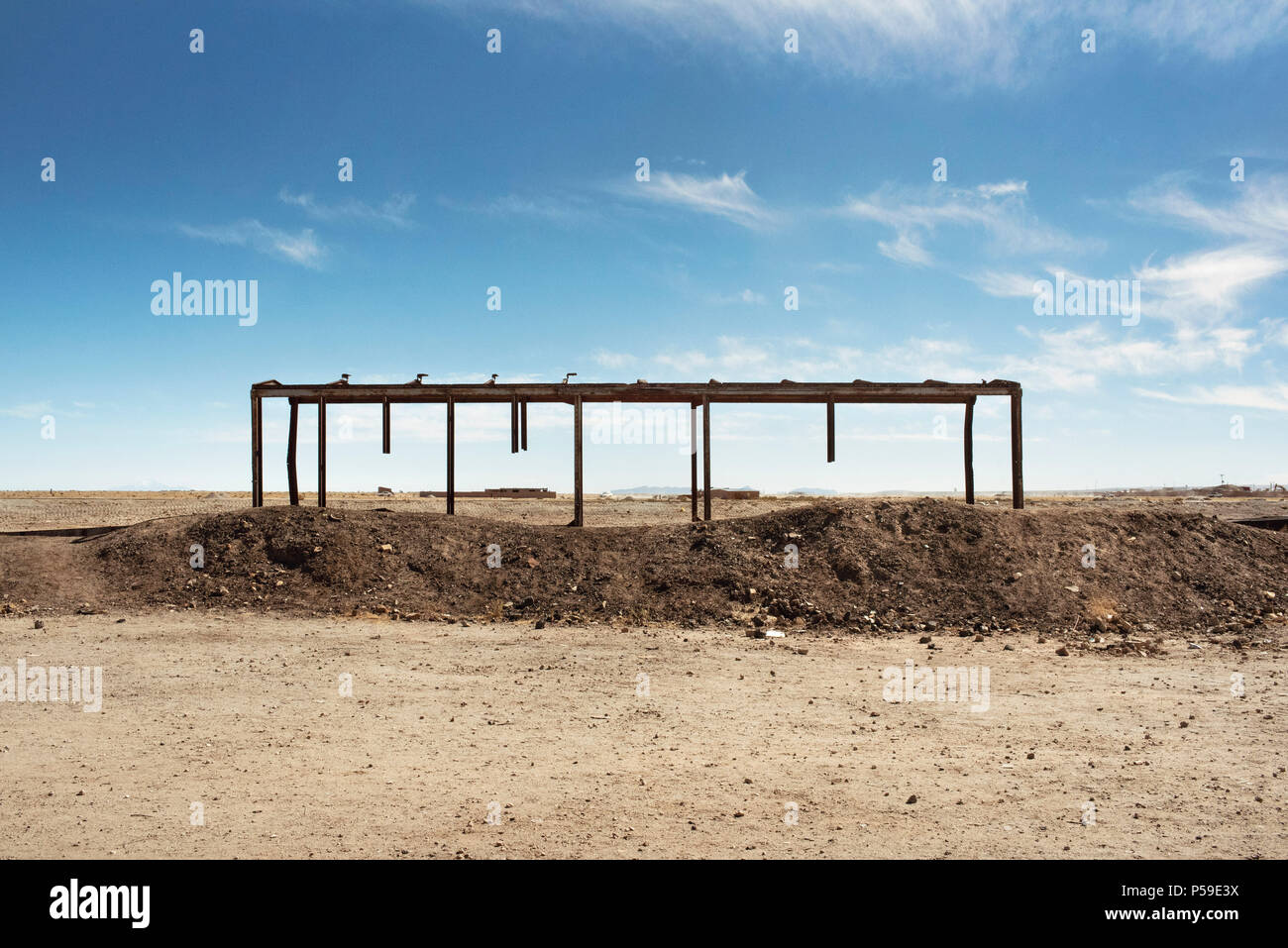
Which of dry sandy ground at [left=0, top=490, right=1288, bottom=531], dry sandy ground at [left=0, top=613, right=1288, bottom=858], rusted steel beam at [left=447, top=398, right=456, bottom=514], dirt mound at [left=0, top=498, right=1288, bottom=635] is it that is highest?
rusted steel beam at [left=447, top=398, right=456, bottom=514]

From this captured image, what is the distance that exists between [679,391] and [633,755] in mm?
→ 11345

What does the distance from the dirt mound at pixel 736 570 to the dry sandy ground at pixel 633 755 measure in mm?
2154

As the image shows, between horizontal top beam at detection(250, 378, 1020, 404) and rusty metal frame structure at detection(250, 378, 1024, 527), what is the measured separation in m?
0.02

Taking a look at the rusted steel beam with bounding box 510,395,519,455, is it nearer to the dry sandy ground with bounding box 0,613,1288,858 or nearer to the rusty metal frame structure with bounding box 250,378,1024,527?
the rusty metal frame structure with bounding box 250,378,1024,527

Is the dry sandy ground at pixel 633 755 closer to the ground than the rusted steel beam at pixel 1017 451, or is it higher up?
closer to the ground

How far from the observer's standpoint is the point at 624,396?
17.8 metres

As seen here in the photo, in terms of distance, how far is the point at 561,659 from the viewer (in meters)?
10.8

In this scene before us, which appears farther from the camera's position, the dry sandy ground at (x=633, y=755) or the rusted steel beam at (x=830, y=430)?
the rusted steel beam at (x=830, y=430)

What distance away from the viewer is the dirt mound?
13516 millimetres

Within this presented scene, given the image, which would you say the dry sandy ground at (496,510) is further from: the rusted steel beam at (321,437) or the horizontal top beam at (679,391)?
the horizontal top beam at (679,391)

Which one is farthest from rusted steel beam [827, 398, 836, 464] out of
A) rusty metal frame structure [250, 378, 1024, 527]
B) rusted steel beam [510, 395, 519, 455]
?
rusted steel beam [510, 395, 519, 455]

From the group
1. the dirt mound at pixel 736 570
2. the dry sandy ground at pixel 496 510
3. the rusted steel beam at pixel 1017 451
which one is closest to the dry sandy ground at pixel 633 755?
the dirt mound at pixel 736 570

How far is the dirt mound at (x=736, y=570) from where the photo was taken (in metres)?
13.5

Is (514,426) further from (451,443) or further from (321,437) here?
(321,437)
